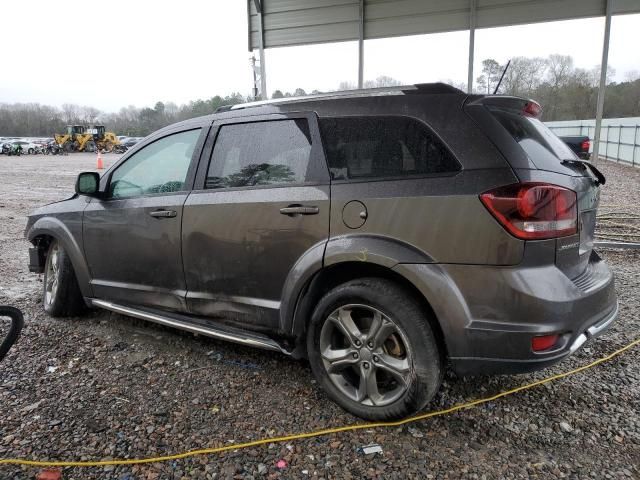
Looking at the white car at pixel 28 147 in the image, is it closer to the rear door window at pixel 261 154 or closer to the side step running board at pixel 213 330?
the side step running board at pixel 213 330

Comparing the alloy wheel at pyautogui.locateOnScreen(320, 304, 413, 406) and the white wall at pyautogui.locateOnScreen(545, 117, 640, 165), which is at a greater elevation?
the white wall at pyautogui.locateOnScreen(545, 117, 640, 165)

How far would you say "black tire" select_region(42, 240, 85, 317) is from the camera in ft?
13.9

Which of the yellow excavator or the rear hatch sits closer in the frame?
the rear hatch

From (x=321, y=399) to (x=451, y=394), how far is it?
31.4 inches

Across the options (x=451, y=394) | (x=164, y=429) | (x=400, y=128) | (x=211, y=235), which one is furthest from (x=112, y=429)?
(x=400, y=128)

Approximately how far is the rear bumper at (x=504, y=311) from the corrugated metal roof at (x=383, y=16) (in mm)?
7341

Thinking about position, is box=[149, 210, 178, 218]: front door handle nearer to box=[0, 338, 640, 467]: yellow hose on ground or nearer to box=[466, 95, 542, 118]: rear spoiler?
box=[0, 338, 640, 467]: yellow hose on ground

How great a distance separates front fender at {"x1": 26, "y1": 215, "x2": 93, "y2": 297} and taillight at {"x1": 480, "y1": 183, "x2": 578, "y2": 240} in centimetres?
322

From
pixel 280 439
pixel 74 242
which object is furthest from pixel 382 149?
pixel 74 242

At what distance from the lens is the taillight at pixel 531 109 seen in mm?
2800

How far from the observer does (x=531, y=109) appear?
113 inches

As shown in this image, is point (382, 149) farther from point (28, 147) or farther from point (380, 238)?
point (28, 147)

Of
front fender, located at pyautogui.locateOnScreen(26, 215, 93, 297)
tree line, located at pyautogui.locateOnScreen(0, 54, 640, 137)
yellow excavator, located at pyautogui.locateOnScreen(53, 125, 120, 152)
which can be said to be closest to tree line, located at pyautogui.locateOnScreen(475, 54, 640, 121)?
tree line, located at pyautogui.locateOnScreen(0, 54, 640, 137)

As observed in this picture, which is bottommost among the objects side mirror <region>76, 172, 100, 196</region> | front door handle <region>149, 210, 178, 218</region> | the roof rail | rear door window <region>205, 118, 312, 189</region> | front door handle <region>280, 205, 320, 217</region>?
front door handle <region>149, 210, 178, 218</region>
